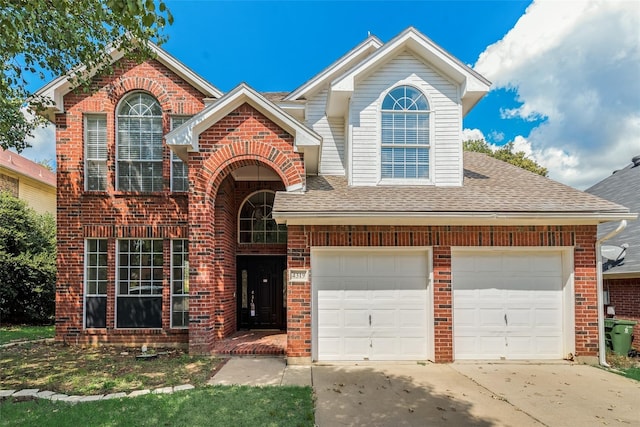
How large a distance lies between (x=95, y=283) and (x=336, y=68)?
8587 millimetres

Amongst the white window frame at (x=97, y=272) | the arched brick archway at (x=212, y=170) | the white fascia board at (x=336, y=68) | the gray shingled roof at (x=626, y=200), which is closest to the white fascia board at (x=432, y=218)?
the arched brick archway at (x=212, y=170)

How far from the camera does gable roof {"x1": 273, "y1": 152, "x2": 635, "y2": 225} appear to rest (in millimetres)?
7516

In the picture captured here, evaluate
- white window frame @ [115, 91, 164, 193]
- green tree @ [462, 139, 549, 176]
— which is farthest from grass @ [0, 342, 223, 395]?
green tree @ [462, 139, 549, 176]

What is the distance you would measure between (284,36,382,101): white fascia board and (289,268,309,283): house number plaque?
5.03m

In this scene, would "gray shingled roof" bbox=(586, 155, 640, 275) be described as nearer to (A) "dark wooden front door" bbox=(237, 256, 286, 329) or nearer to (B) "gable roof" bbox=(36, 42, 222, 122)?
(A) "dark wooden front door" bbox=(237, 256, 286, 329)

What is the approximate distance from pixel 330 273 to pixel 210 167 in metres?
3.43

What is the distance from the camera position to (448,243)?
801 cm

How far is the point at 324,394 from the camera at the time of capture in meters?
5.99

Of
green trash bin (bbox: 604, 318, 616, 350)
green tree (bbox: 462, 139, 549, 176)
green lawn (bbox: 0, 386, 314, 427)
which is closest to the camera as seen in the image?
green lawn (bbox: 0, 386, 314, 427)

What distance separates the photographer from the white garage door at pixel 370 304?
800 cm

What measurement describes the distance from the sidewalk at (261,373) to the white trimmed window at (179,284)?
2.51m

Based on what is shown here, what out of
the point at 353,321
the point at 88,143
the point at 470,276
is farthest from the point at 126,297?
the point at 470,276

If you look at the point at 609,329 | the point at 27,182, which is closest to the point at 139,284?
the point at 609,329

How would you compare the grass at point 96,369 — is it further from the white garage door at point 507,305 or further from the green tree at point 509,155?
the green tree at point 509,155
